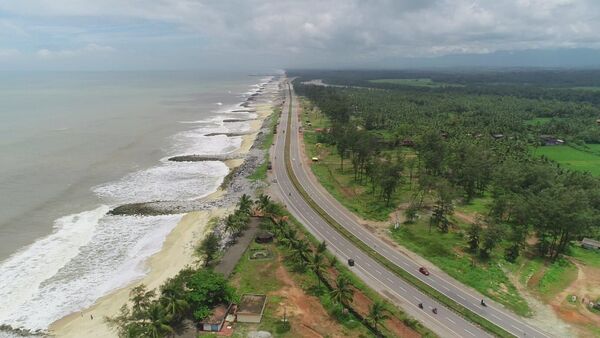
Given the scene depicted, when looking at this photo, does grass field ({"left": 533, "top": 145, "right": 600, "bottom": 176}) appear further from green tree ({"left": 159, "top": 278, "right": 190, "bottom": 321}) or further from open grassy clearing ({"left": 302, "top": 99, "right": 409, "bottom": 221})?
green tree ({"left": 159, "top": 278, "right": 190, "bottom": 321})

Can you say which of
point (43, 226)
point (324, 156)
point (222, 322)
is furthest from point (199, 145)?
point (222, 322)

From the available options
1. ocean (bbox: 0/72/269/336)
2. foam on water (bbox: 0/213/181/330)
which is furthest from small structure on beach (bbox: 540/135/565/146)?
foam on water (bbox: 0/213/181/330)

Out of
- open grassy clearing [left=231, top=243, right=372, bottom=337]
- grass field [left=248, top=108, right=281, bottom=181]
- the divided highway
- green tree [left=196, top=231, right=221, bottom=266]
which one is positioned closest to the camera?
open grassy clearing [left=231, top=243, right=372, bottom=337]

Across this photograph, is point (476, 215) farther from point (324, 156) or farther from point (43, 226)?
point (43, 226)

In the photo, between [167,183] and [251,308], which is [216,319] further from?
[167,183]

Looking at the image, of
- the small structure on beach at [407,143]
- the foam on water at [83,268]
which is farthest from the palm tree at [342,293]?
the small structure on beach at [407,143]

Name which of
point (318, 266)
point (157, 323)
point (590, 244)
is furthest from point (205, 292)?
point (590, 244)

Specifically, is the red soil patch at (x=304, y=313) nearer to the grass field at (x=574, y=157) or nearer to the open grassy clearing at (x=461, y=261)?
the open grassy clearing at (x=461, y=261)
